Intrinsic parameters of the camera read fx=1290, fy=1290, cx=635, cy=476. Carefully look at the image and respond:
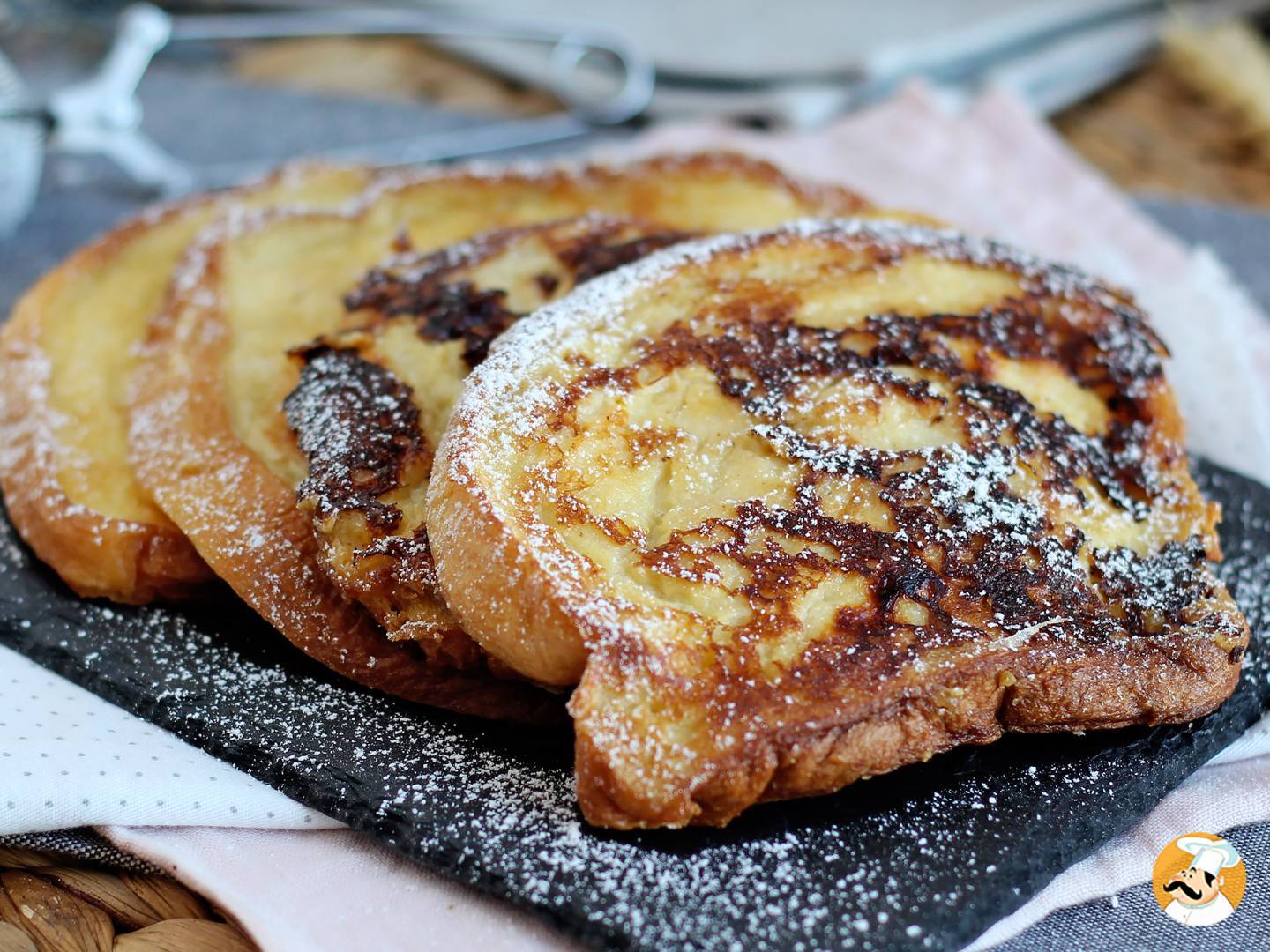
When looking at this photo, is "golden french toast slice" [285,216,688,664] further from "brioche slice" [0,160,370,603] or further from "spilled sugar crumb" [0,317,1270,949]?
"brioche slice" [0,160,370,603]

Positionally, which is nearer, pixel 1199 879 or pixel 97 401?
pixel 1199 879

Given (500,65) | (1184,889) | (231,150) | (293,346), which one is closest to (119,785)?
(293,346)

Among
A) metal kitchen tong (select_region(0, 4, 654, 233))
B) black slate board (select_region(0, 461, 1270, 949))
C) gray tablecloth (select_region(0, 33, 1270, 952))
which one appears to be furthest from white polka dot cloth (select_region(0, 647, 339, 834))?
metal kitchen tong (select_region(0, 4, 654, 233))

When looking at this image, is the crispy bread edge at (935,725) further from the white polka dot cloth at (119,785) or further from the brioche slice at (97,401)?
the brioche slice at (97,401)

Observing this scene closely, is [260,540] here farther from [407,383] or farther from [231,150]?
[231,150]

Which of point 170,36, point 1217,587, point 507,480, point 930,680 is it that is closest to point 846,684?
point 930,680

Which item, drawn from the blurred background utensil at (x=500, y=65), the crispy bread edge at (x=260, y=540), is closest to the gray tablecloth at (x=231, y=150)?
the blurred background utensil at (x=500, y=65)
